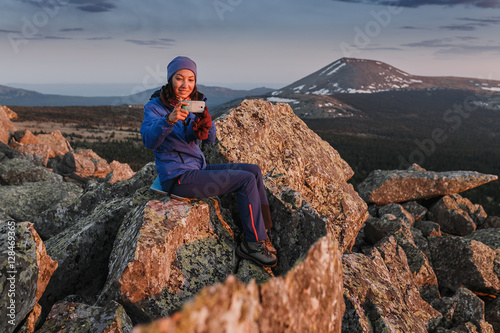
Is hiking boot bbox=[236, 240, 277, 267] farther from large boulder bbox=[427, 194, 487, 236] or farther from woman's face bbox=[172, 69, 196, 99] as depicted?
large boulder bbox=[427, 194, 487, 236]

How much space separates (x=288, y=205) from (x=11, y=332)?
4.64m

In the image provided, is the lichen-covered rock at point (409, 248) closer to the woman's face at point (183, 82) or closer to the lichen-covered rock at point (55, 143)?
the woman's face at point (183, 82)

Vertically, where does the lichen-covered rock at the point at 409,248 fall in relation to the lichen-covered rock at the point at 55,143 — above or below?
above

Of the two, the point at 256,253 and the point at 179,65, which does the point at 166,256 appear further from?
the point at 179,65

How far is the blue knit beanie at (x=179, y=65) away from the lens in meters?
5.87

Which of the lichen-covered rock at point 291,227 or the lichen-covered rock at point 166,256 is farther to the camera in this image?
the lichen-covered rock at point 291,227

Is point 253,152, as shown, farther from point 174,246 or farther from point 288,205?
point 174,246

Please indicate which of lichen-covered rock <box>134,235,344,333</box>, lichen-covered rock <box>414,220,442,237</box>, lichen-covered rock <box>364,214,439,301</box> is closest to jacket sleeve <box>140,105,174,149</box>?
lichen-covered rock <box>134,235,344,333</box>

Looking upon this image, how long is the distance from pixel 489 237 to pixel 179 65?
1413 centimetres

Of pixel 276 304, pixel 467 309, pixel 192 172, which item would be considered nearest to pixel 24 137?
pixel 192 172

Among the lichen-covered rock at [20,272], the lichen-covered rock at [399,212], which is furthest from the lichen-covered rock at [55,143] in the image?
the lichen-covered rock at [399,212]

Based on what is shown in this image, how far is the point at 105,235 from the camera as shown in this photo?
6.14 meters

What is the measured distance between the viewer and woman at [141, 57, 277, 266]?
18.7 ft

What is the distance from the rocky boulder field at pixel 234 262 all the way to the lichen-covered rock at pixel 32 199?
5 cm
